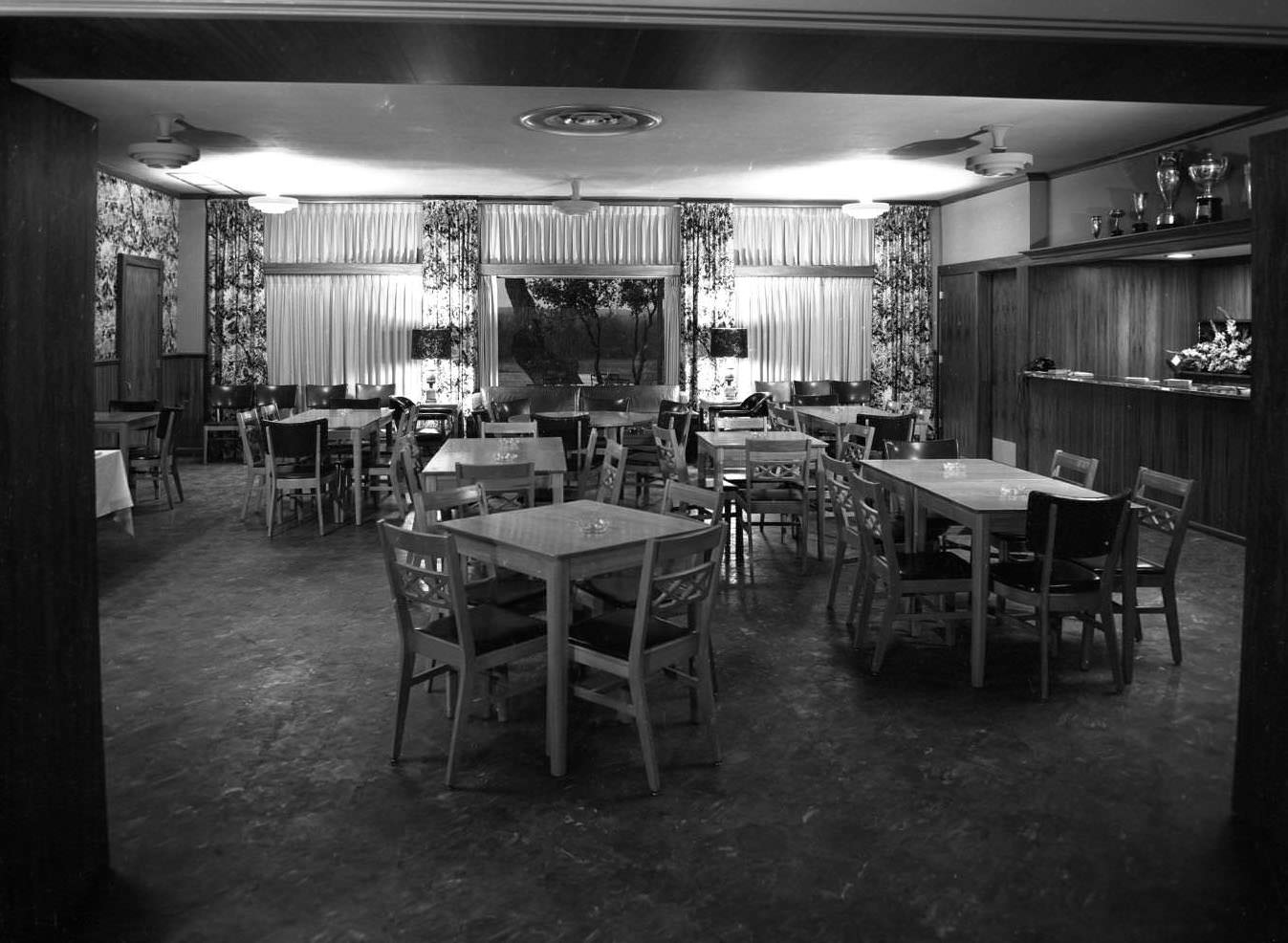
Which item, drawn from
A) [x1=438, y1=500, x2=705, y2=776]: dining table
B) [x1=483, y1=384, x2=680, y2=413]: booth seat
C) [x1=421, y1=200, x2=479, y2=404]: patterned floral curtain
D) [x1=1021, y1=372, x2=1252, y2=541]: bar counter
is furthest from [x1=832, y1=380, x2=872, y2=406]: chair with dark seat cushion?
[x1=438, y1=500, x2=705, y2=776]: dining table

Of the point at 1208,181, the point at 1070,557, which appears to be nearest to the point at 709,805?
the point at 1070,557

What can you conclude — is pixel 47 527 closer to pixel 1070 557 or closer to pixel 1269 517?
pixel 1269 517

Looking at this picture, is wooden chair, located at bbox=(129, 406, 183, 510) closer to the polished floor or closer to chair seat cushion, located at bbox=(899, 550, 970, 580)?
the polished floor

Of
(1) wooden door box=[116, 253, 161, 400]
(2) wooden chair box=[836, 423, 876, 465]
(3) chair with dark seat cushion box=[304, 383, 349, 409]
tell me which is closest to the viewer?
(2) wooden chair box=[836, 423, 876, 465]

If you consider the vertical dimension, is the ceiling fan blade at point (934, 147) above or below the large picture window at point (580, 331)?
above

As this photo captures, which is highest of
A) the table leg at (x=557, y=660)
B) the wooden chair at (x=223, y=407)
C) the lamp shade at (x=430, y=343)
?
the lamp shade at (x=430, y=343)

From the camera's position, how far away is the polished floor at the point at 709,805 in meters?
2.77

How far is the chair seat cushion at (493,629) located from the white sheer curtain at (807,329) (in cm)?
1023

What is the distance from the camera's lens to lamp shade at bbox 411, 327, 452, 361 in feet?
42.7

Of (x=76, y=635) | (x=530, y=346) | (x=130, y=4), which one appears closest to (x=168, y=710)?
(x=76, y=635)

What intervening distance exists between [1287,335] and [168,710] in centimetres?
414

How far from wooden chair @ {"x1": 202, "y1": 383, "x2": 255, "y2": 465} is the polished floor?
7.35m

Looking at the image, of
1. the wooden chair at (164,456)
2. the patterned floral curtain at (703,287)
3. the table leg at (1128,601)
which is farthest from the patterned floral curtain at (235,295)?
the table leg at (1128,601)

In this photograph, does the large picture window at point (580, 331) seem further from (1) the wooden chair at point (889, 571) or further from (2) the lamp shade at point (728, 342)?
(1) the wooden chair at point (889, 571)
